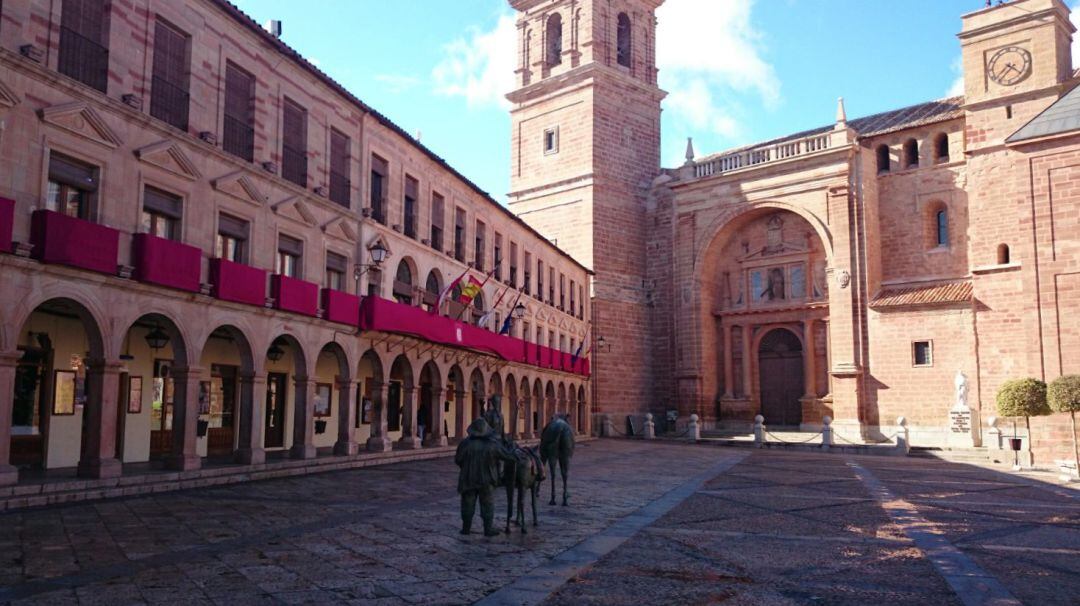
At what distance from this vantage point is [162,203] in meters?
14.9

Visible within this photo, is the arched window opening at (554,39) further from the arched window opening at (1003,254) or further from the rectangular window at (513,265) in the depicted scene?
the arched window opening at (1003,254)

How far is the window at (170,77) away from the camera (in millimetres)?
14852

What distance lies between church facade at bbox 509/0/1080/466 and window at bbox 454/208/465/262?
16.7 meters

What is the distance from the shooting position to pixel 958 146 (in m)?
36.2

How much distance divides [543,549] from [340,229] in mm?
13199

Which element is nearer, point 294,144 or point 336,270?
point 294,144

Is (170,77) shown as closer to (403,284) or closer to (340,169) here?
(340,169)

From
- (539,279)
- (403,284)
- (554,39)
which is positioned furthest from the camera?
(554,39)

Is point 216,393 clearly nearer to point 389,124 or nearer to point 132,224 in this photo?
point 132,224

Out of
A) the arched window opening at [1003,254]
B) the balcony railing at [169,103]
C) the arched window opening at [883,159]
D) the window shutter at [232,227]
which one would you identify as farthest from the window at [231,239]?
the arched window opening at [883,159]

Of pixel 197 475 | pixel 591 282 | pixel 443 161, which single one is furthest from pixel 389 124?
pixel 591 282

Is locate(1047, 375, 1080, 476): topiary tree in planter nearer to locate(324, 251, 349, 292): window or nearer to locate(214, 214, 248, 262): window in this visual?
locate(324, 251, 349, 292): window

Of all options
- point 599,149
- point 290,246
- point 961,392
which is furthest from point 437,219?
point 961,392

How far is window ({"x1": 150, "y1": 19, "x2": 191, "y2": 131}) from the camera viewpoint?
14.9m
